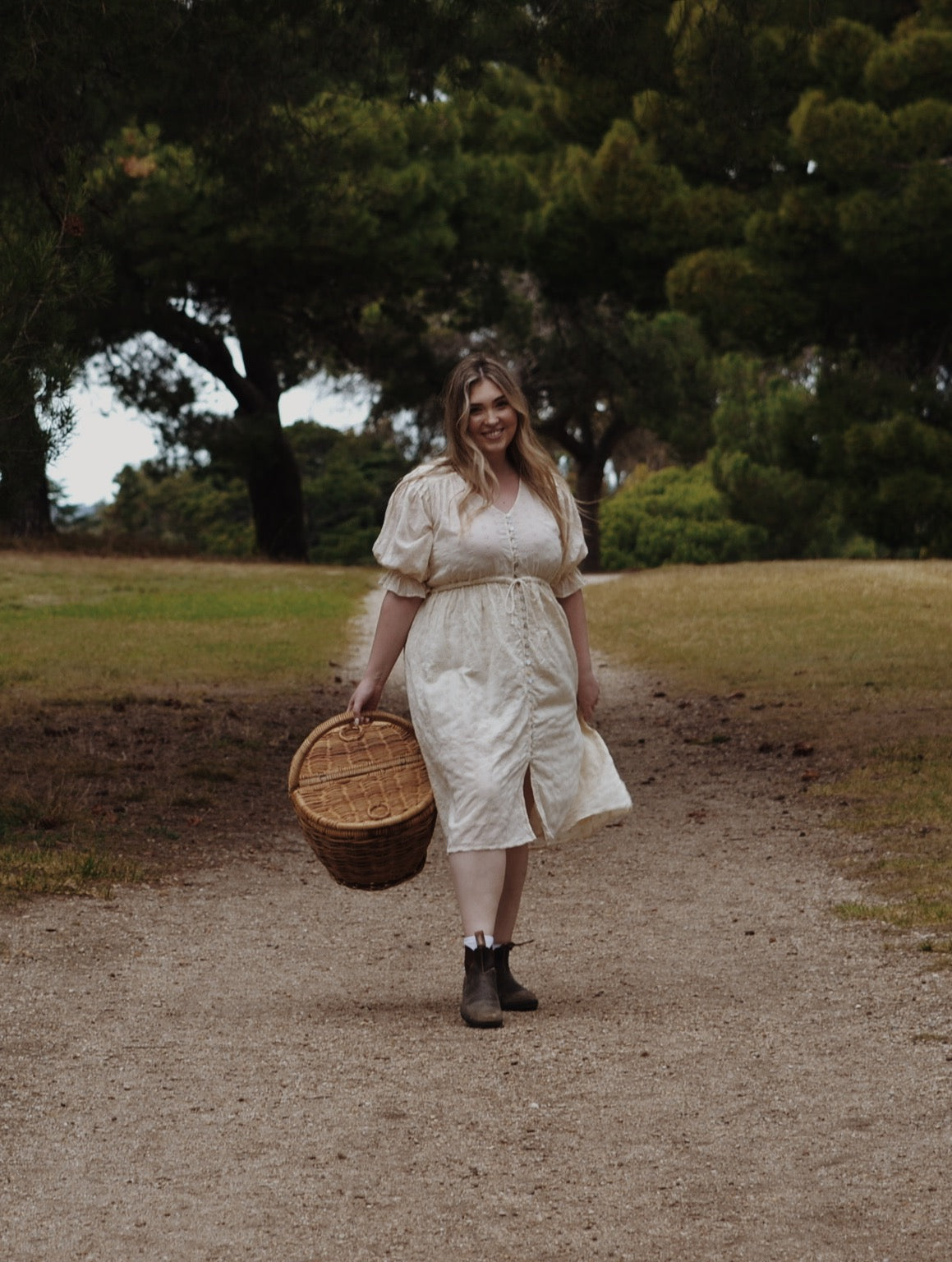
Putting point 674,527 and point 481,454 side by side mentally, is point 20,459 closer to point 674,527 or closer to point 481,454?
point 481,454

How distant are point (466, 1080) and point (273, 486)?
84.2 ft

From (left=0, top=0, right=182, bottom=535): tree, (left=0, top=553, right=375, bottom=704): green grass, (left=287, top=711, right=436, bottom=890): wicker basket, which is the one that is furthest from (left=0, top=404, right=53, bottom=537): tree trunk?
(left=0, top=553, right=375, bottom=704): green grass

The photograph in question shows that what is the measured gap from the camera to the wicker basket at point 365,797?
15.5 feet

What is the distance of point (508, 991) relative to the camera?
4.74 metres

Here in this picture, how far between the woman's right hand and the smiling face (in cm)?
72

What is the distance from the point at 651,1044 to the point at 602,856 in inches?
117

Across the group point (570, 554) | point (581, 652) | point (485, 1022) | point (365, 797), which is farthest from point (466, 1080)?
point (570, 554)

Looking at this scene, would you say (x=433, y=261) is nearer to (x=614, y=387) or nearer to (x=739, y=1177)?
(x=614, y=387)

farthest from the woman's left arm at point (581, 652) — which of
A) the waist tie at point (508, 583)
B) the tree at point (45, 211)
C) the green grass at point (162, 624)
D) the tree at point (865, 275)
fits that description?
the tree at point (865, 275)

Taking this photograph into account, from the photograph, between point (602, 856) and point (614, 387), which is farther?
point (614, 387)

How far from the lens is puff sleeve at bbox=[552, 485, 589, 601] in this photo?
4.80 m

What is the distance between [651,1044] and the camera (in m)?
4.36

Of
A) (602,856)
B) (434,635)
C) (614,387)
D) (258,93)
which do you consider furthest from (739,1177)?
(614,387)

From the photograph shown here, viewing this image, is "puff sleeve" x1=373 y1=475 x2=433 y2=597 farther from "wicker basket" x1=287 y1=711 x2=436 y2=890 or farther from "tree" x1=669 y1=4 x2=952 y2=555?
"tree" x1=669 y1=4 x2=952 y2=555
